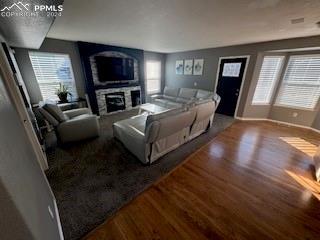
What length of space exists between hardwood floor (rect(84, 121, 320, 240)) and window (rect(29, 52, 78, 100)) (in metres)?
4.17

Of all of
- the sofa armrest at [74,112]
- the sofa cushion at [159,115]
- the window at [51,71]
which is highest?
the window at [51,71]

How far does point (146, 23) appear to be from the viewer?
2.47 m

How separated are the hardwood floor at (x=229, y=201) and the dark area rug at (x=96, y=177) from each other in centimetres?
16

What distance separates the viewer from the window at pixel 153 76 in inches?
256

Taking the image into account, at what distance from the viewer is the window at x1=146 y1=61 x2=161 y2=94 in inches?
256

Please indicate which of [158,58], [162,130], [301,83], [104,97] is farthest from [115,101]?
[301,83]

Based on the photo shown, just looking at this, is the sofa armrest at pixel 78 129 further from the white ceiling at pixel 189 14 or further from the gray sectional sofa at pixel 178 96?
the gray sectional sofa at pixel 178 96

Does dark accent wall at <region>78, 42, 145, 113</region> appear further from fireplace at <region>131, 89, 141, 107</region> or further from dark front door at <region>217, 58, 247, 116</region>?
dark front door at <region>217, 58, 247, 116</region>

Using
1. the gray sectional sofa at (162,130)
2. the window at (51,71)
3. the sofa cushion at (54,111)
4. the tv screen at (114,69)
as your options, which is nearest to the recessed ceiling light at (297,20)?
the gray sectional sofa at (162,130)

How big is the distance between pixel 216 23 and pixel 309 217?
3073 millimetres

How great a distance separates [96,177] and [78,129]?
52.5 inches

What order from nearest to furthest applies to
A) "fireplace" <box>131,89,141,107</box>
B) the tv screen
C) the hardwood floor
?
1. the hardwood floor
2. the tv screen
3. "fireplace" <box>131,89,141,107</box>

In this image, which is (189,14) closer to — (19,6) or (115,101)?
(19,6)

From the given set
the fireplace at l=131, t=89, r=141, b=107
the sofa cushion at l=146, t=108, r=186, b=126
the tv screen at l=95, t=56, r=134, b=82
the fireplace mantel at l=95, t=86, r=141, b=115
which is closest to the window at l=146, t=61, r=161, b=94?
the fireplace at l=131, t=89, r=141, b=107
